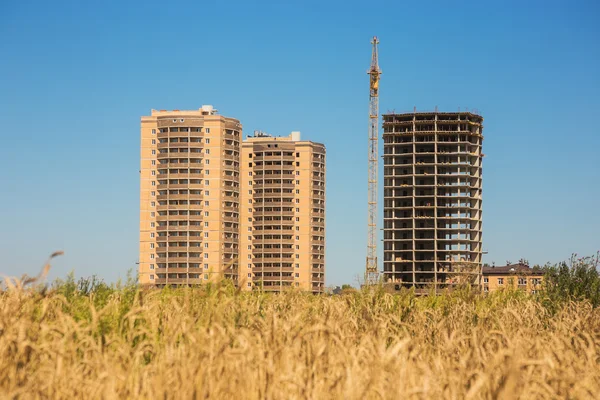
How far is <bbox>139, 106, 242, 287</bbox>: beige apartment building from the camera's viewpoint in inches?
5221

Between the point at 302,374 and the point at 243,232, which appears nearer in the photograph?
the point at 302,374

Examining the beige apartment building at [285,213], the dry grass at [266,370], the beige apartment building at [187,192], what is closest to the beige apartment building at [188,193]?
the beige apartment building at [187,192]

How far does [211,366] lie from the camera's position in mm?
6316

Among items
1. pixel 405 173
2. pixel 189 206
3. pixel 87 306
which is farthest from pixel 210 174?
pixel 87 306

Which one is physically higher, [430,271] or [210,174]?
[210,174]

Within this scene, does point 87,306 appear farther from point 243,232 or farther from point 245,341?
point 243,232

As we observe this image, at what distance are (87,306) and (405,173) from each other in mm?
130244

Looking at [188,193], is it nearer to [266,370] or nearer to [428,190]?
[428,190]

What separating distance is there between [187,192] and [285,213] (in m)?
23.5

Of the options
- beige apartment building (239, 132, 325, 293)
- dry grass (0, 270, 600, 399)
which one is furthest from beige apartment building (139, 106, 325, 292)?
dry grass (0, 270, 600, 399)

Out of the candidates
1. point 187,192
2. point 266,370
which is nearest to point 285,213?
point 187,192

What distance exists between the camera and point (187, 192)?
442 feet

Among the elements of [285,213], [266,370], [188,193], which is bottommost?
[266,370]

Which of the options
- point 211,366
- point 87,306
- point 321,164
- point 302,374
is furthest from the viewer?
point 321,164
